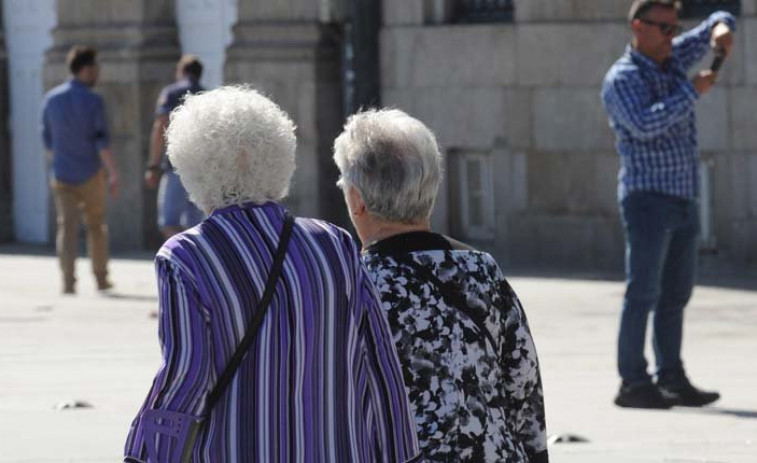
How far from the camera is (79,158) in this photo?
44.3 ft

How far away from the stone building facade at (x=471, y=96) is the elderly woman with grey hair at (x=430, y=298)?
9.16m

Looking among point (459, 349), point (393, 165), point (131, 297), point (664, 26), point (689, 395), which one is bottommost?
point (131, 297)

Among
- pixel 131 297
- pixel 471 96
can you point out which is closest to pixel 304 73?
pixel 471 96

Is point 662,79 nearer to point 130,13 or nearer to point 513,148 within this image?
point 513,148

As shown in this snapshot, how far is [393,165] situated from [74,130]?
30.6 ft

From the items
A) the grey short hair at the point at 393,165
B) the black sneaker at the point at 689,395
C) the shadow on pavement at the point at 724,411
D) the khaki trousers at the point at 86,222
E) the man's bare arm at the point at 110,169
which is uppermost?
the grey short hair at the point at 393,165

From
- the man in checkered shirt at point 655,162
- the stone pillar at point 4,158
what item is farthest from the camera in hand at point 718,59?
the stone pillar at point 4,158

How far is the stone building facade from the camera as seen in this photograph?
44.4 ft

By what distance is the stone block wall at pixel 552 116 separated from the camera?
1338cm

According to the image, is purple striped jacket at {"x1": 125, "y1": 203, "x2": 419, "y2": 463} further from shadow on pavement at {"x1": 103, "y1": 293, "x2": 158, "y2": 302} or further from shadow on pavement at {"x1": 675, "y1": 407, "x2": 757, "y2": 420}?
shadow on pavement at {"x1": 103, "y1": 293, "x2": 158, "y2": 302}

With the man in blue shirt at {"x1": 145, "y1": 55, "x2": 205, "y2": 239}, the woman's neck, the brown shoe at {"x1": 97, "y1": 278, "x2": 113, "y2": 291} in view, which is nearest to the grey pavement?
the brown shoe at {"x1": 97, "y1": 278, "x2": 113, "y2": 291}

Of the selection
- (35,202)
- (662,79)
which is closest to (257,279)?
(662,79)

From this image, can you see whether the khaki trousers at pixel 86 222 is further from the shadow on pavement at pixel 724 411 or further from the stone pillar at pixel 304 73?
the shadow on pavement at pixel 724 411

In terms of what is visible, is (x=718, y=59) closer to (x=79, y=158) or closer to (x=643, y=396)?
(x=643, y=396)
